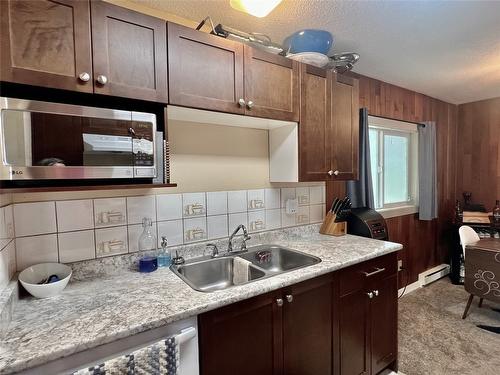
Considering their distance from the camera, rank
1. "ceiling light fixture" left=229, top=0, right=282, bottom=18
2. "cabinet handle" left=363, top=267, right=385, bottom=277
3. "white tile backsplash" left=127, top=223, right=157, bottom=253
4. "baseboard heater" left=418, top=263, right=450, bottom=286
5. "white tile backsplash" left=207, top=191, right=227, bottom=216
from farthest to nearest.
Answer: "baseboard heater" left=418, top=263, right=450, bottom=286
"white tile backsplash" left=207, top=191, right=227, bottom=216
"cabinet handle" left=363, top=267, right=385, bottom=277
"white tile backsplash" left=127, top=223, right=157, bottom=253
"ceiling light fixture" left=229, top=0, right=282, bottom=18

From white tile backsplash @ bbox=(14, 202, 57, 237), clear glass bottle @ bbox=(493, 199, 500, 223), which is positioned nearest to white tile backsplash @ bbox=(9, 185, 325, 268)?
white tile backsplash @ bbox=(14, 202, 57, 237)

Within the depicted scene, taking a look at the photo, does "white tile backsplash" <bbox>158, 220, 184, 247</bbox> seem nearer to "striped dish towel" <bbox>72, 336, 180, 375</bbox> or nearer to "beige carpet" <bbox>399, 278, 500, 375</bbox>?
"striped dish towel" <bbox>72, 336, 180, 375</bbox>

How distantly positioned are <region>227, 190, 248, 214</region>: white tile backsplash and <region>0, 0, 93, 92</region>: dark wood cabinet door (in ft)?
3.46

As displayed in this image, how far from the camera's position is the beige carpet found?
1.96 m

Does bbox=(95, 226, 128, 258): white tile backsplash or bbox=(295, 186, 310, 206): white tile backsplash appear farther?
bbox=(295, 186, 310, 206): white tile backsplash

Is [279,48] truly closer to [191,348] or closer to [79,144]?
[79,144]

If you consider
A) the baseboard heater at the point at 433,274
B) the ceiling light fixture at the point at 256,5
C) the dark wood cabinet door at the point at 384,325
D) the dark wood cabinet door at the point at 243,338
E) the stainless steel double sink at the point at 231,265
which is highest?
the ceiling light fixture at the point at 256,5

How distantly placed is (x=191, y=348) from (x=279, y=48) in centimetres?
170

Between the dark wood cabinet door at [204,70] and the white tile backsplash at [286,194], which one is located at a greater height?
the dark wood cabinet door at [204,70]

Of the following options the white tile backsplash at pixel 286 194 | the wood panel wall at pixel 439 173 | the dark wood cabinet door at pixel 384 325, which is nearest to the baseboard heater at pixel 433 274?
the wood panel wall at pixel 439 173

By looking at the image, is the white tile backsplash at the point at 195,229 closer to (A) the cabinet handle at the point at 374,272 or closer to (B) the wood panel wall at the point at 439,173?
(A) the cabinet handle at the point at 374,272

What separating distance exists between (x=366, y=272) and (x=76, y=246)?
65.4 inches

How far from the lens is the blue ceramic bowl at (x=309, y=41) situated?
5.84 ft

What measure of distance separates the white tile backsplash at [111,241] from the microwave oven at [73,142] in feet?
1.46
